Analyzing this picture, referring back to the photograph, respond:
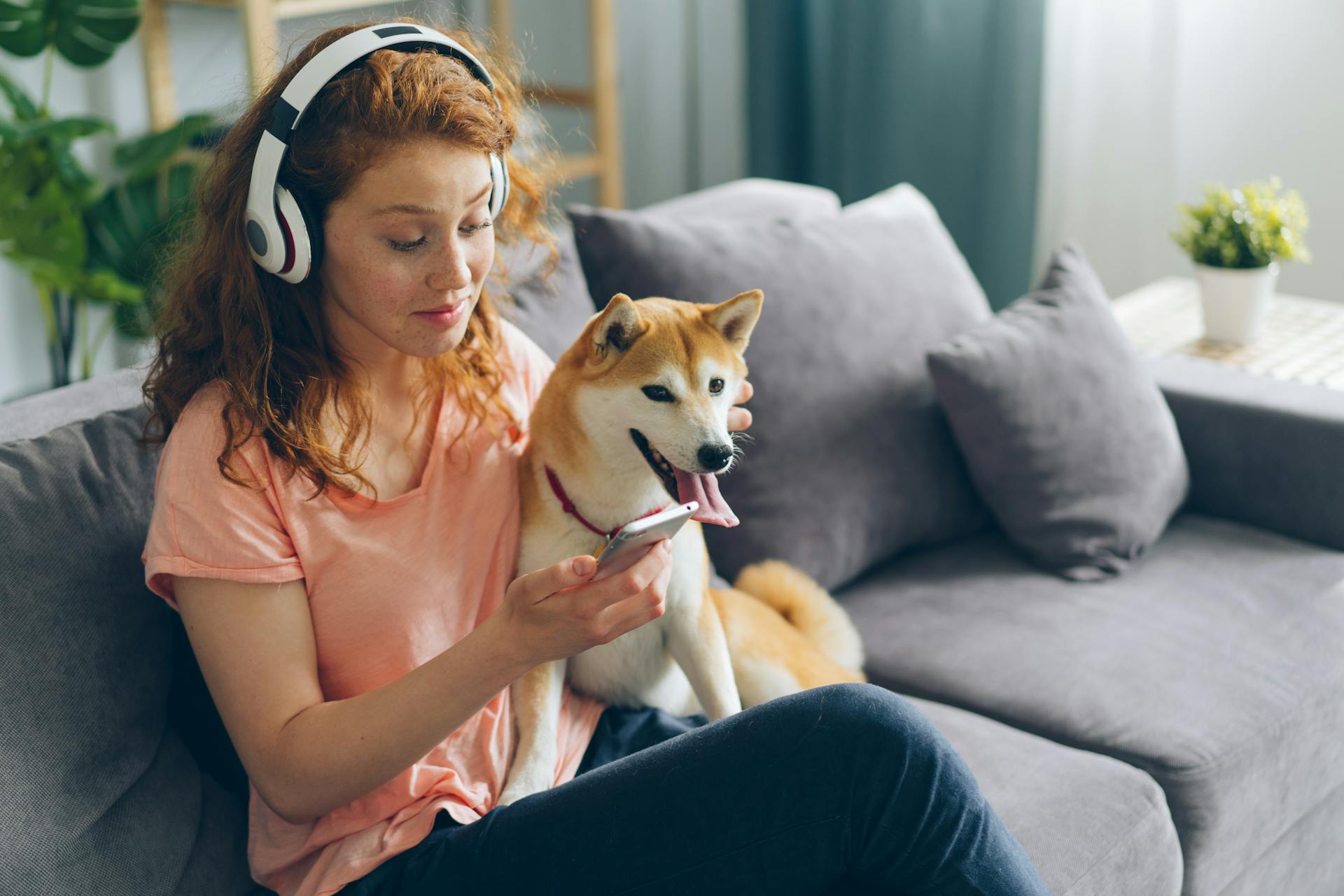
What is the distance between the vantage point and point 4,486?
3.53 ft

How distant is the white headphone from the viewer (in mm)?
985

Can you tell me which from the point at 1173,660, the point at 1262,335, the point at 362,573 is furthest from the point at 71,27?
the point at 1262,335

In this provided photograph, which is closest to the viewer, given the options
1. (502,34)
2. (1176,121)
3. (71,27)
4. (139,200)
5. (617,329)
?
(617,329)

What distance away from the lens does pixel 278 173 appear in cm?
99

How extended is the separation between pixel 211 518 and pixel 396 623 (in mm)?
185

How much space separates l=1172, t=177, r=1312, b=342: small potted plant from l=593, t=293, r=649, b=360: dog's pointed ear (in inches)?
57.5

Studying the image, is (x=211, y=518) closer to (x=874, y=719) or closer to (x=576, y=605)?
(x=576, y=605)

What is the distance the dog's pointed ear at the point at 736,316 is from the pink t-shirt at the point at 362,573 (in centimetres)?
27

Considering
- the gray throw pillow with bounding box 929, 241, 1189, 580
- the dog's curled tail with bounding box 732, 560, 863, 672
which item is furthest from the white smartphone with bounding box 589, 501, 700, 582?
the gray throw pillow with bounding box 929, 241, 1189, 580

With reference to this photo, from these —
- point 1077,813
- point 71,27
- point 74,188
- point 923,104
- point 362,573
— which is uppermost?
point 71,27

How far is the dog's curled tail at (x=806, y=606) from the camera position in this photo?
1.51m

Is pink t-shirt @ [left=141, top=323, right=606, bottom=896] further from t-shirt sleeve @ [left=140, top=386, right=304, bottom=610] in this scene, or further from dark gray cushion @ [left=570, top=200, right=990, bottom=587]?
dark gray cushion @ [left=570, top=200, right=990, bottom=587]

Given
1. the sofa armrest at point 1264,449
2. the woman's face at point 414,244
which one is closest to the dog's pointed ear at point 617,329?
the woman's face at point 414,244

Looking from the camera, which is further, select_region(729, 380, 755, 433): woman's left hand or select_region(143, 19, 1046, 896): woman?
select_region(729, 380, 755, 433): woman's left hand
